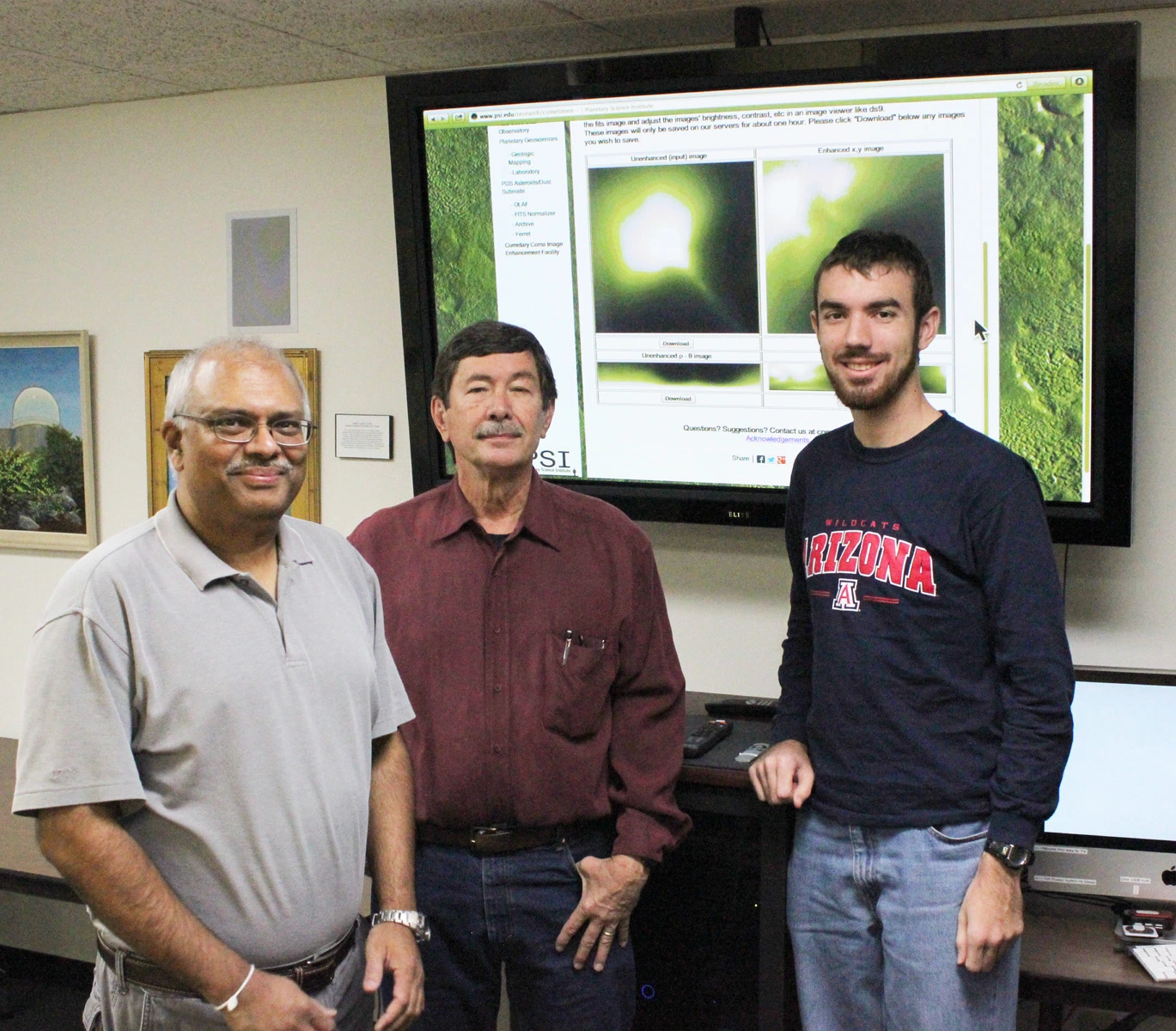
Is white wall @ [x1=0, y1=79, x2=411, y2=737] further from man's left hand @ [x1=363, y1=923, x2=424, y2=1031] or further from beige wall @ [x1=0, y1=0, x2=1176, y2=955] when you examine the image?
man's left hand @ [x1=363, y1=923, x2=424, y2=1031]

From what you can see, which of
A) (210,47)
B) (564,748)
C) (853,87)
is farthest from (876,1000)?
(210,47)

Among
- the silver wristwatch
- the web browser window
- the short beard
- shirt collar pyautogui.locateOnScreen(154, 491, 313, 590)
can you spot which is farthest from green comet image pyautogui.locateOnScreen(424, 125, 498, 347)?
the silver wristwatch

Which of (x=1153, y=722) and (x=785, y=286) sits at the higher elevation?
(x=785, y=286)

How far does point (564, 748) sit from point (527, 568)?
28 cm

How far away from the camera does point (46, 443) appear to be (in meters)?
3.46

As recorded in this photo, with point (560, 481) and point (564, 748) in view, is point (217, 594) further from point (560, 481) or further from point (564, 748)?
point (560, 481)

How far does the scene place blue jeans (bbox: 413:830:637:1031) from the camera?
1.86m

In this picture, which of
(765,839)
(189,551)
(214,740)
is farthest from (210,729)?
(765,839)

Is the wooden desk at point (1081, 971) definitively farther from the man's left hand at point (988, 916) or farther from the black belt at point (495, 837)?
the black belt at point (495, 837)

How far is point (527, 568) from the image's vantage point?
6.33 feet

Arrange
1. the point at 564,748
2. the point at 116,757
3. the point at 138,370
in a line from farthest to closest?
the point at 138,370 → the point at 564,748 → the point at 116,757

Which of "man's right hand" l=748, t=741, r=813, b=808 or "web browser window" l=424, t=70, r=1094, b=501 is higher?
"web browser window" l=424, t=70, r=1094, b=501

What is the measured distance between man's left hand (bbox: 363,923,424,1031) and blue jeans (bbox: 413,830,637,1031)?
17 cm

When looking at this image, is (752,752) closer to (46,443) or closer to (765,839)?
(765,839)
